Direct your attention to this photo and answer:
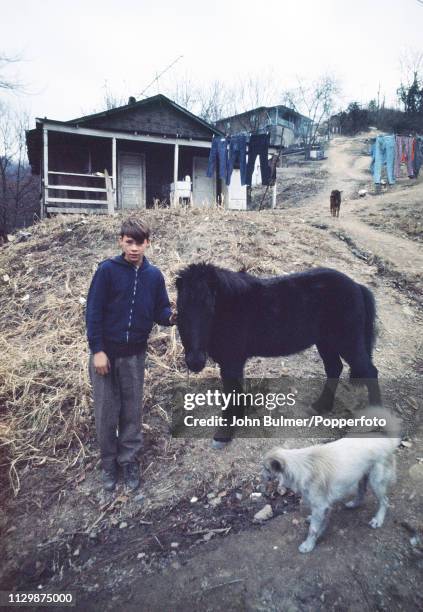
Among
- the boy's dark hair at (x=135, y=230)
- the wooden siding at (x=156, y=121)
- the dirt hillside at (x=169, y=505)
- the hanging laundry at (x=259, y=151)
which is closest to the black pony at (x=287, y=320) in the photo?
the boy's dark hair at (x=135, y=230)

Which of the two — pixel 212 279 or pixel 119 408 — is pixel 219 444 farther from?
pixel 212 279

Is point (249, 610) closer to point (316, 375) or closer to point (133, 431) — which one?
point (133, 431)

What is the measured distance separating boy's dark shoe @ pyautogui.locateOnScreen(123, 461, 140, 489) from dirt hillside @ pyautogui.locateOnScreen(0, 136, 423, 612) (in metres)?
0.08

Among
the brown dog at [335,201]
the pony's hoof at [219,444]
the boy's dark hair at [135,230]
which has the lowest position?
the pony's hoof at [219,444]

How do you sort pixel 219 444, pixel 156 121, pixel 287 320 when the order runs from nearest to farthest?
pixel 287 320 → pixel 219 444 → pixel 156 121

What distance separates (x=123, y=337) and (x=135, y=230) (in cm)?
89

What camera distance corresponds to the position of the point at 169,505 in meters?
2.85

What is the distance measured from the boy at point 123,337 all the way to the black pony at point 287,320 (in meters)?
0.37

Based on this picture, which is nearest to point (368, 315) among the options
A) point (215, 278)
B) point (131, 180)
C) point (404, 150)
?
point (215, 278)

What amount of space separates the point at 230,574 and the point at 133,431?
1374 millimetres

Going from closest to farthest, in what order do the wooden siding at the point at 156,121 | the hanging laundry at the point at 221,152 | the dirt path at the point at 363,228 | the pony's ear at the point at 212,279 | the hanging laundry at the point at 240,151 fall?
the pony's ear at the point at 212,279
the dirt path at the point at 363,228
the hanging laundry at the point at 240,151
the hanging laundry at the point at 221,152
the wooden siding at the point at 156,121

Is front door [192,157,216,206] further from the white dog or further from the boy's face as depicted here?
the white dog

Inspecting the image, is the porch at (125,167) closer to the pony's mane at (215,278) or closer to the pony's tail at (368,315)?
the pony's tail at (368,315)

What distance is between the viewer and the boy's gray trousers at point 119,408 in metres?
2.93
